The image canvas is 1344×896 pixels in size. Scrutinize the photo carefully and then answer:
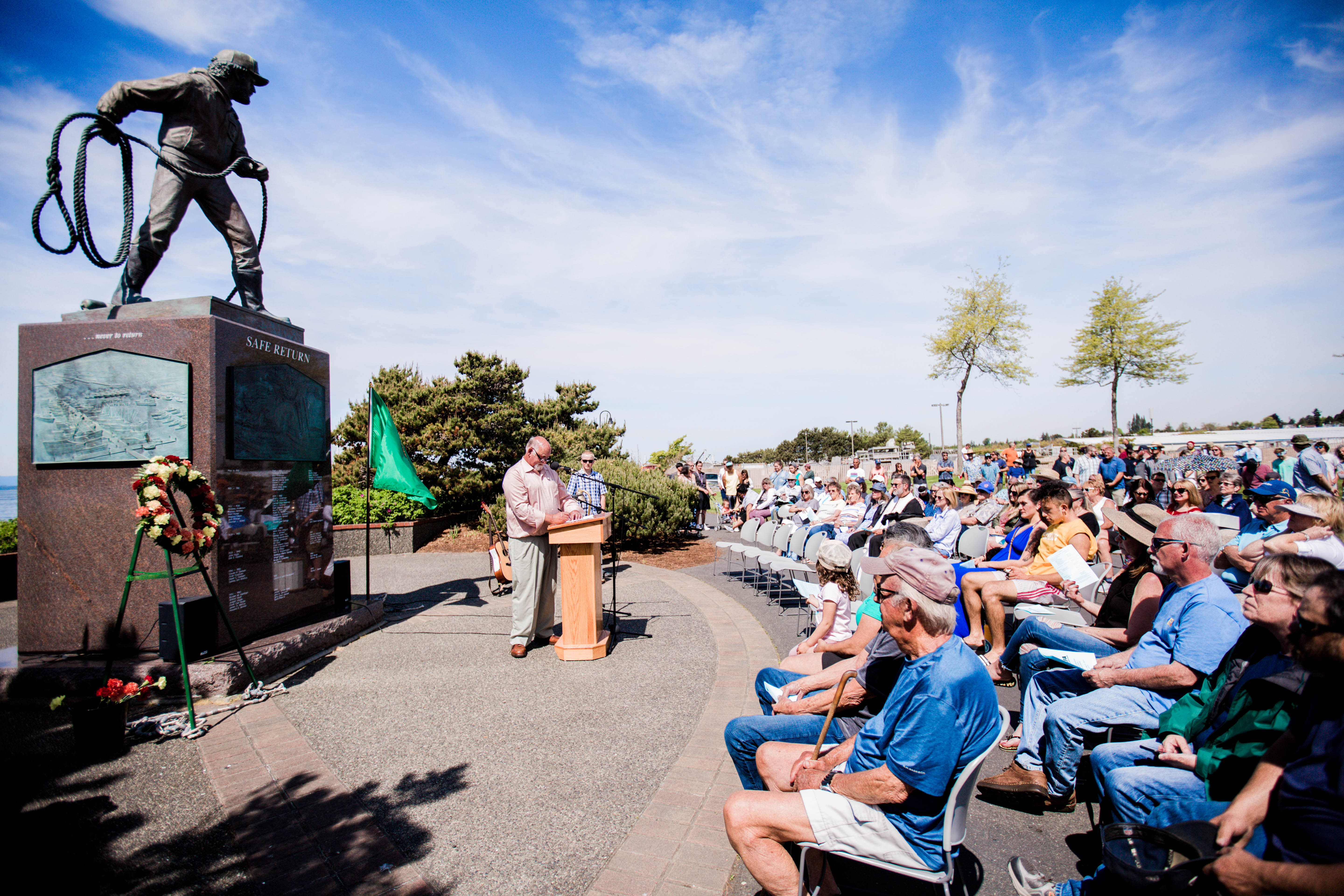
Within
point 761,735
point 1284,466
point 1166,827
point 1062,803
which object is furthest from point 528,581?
point 1284,466

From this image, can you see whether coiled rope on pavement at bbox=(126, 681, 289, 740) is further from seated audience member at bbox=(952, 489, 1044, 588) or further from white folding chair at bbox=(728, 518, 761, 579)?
white folding chair at bbox=(728, 518, 761, 579)

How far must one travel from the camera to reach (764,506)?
49.7ft

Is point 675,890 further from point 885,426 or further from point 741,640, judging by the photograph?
point 885,426

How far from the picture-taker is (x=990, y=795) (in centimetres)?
340

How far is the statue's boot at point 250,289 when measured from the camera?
639 centimetres

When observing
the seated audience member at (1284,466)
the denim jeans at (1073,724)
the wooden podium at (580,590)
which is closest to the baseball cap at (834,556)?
the denim jeans at (1073,724)

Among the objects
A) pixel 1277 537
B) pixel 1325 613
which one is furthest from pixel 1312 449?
pixel 1325 613

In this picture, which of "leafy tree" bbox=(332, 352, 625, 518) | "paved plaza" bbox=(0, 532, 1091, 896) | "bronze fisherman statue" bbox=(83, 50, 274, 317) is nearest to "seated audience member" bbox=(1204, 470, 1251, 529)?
"paved plaza" bbox=(0, 532, 1091, 896)

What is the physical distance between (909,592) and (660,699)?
117 inches

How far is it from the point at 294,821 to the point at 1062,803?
12.8 ft

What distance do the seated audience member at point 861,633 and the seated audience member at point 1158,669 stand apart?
0.93 m

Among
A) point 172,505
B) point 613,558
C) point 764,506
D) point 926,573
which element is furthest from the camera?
point 764,506

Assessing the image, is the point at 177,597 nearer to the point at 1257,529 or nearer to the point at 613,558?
the point at 613,558

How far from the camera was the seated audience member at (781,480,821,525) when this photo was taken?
483 inches
